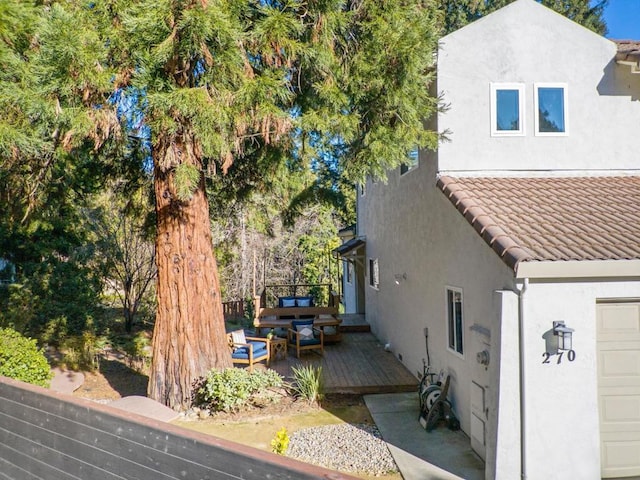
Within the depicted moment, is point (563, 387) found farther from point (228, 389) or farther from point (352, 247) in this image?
point (352, 247)

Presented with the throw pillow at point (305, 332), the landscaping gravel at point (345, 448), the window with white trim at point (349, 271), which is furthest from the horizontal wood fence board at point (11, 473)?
the window with white trim at point (349, 271)

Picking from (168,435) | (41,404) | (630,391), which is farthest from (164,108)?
(630,391)

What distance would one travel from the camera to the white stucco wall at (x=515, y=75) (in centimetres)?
873

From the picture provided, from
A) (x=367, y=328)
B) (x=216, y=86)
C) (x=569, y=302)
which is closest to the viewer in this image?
(x=569, y=302)

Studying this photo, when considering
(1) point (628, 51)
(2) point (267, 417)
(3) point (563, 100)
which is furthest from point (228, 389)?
(1) point (628, 51)

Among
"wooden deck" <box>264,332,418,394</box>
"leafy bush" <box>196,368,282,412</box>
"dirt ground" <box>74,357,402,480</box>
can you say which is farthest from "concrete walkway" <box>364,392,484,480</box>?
"leafy bush" <box>196,368,282,412</box>

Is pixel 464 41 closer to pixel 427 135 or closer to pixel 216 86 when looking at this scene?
pixel 427 135

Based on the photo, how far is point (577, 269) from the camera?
5.79 m

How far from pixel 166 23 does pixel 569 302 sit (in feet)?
22.9

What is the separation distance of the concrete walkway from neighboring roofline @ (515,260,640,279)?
2.96m

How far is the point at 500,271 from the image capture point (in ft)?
21.0

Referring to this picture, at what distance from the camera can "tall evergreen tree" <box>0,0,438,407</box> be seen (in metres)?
6.61

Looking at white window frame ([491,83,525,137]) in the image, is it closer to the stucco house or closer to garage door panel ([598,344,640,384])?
the stucco house

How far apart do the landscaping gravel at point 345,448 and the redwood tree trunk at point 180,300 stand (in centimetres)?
250
